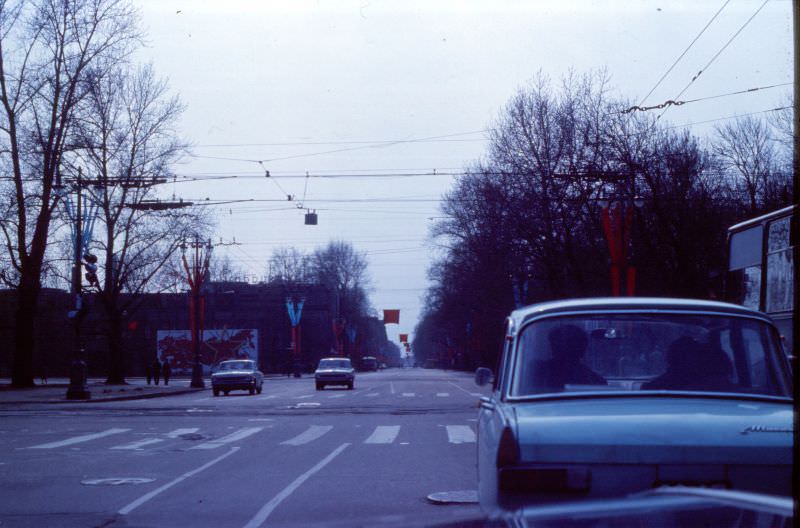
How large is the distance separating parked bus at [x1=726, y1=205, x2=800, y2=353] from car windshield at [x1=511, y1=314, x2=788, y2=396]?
341 inches

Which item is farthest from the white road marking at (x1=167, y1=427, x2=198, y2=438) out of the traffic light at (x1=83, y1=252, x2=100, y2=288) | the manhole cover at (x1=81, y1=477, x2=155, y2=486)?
the traffic light at (x1=83, y1=252, x2=100, y2=288)

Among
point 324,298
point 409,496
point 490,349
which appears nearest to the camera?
point 409,496

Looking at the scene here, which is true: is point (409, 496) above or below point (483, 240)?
below

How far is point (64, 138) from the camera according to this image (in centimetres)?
4300

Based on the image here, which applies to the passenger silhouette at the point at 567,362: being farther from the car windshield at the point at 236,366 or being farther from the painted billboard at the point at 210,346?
the painted billboard at the point at 210,346

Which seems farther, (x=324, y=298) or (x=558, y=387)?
(x=324, y=298)

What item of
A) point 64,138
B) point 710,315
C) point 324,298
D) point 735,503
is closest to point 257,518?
point 710,315

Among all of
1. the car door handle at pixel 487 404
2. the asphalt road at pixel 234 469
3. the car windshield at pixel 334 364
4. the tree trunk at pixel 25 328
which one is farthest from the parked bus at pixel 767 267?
the car windshield at pixel 334 364

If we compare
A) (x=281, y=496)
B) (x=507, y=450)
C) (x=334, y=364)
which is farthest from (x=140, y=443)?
(x=334, y=364)

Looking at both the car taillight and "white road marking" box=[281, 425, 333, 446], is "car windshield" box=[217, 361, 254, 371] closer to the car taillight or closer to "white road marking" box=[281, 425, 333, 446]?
"white road marking" box=[281, 425, 333, 446]

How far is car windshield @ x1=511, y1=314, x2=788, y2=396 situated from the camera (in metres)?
6.08

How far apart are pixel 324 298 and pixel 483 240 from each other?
60859mm

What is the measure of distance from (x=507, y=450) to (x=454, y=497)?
5330 millimetres

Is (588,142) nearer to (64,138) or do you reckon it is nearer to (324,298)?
(64,138)
